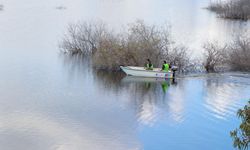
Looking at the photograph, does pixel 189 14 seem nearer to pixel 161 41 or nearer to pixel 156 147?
pixel 161 41

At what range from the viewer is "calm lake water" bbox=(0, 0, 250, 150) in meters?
26.8

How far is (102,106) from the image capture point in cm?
3406

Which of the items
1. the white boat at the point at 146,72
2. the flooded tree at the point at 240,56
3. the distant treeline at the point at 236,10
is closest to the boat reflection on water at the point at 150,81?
the white boat at the point at 146,72

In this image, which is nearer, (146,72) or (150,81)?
(150,81)

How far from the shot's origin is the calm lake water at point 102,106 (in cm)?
2684

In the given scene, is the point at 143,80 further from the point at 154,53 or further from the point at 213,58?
the point at 213,58

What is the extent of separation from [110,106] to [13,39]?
31869mm

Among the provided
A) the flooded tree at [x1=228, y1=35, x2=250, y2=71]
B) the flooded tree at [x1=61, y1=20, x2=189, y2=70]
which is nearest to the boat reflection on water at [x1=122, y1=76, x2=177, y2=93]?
the flooded tree at [x1=61, y1=20, x2=189, y2=70]

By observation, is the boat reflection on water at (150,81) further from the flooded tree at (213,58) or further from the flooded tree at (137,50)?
the flooded tree at (213,58)

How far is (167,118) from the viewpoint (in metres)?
31.3

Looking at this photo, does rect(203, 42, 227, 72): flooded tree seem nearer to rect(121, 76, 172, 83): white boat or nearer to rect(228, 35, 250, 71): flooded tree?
rect(228, 35, 250, 71): flooded tree

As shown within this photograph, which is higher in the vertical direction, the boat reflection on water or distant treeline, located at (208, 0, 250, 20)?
distant treeline, located at (208, 0, 250, 20)

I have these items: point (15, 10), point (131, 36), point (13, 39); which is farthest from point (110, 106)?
point (15, 10)

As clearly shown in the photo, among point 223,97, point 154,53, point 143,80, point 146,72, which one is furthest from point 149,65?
point 223,97
